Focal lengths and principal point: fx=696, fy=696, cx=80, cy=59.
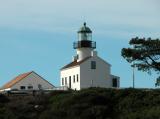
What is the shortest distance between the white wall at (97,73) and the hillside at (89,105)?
23.6 m

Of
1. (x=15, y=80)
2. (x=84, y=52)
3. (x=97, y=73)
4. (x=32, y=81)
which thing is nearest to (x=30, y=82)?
(x=32, y=81)

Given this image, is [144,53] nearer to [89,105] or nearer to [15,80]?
[89,105]

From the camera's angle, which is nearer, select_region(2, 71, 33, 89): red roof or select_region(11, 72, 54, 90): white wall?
select_region(11, 72, 54, 90): white wall

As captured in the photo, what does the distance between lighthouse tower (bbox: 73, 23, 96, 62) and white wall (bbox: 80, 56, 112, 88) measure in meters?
1.70

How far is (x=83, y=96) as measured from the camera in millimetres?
44031

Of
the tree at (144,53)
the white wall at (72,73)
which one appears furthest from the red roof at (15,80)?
the tree at (144,53)

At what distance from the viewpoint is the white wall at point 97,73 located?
70.2m

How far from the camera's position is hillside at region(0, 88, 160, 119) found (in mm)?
40869

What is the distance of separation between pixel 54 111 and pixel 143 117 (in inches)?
246

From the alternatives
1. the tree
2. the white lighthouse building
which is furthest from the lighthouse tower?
the tree

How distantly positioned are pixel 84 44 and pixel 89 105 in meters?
31.2

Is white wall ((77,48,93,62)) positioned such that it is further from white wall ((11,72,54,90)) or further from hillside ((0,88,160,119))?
hillside ((0,88,160,119))

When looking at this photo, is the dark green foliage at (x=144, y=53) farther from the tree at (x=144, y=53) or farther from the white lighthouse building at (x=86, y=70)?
the white lighthouse building at (x=86, y=70)

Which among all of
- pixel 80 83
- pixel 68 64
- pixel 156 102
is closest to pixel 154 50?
pixel 156 102
